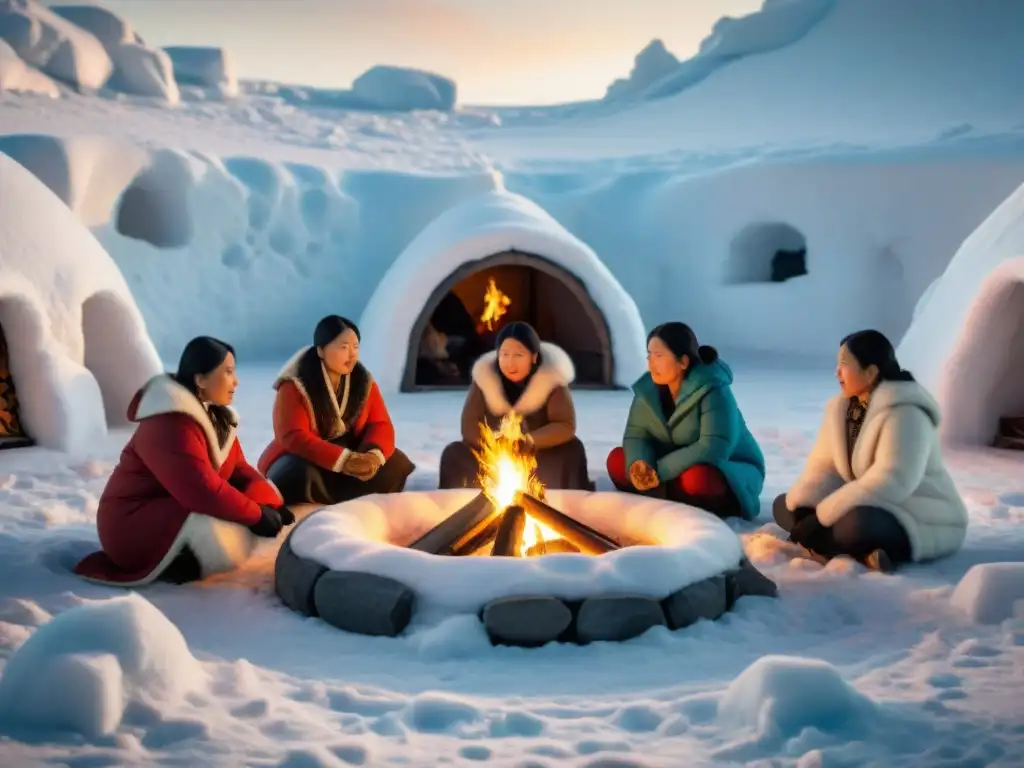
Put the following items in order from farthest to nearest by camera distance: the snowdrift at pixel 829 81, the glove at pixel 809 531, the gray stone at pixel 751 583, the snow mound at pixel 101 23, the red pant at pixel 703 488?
1. the snowdrift at pixel 829 81
2. the snow mound at pixel 101 23
3. the red pant at pixel 703 488
4. the glove at pixel 809 531
5. the gray stone at pixel 751 583

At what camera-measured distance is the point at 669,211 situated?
12.7 metres

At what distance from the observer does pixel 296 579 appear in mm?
3191

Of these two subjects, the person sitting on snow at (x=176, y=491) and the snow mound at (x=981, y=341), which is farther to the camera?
the snow mound at (x=981, y=341)

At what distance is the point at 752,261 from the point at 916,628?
10.1 meters

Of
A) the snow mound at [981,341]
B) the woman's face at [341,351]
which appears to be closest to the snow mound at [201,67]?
the snow mound at [981,341]

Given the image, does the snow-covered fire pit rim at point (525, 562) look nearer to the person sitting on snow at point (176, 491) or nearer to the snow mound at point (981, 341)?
the person sitting on snow at point (176, 491)

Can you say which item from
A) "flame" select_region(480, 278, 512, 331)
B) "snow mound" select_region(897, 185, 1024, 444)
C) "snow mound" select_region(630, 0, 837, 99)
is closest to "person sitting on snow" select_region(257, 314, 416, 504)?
"snow mound" select_region(897, 185, 1024, 444)

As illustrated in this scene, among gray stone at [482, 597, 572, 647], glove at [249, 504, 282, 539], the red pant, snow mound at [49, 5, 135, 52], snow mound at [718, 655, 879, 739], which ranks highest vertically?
snow mound at [49, 5, 135, 52]

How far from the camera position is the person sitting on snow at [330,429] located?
4316mm

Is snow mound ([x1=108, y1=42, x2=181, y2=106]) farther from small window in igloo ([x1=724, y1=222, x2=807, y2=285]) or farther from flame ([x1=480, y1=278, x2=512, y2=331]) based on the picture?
small window in igloo ([x1=724, y1=222, x2=807, y2=285])

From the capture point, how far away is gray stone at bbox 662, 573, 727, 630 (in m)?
2.96

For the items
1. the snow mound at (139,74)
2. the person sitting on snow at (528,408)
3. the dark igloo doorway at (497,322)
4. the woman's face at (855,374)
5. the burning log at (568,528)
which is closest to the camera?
the burning log at (568,528)

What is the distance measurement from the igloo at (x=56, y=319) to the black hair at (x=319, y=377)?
198 cm

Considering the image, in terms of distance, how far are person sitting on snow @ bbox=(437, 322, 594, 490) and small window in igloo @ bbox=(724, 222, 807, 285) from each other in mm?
8242
